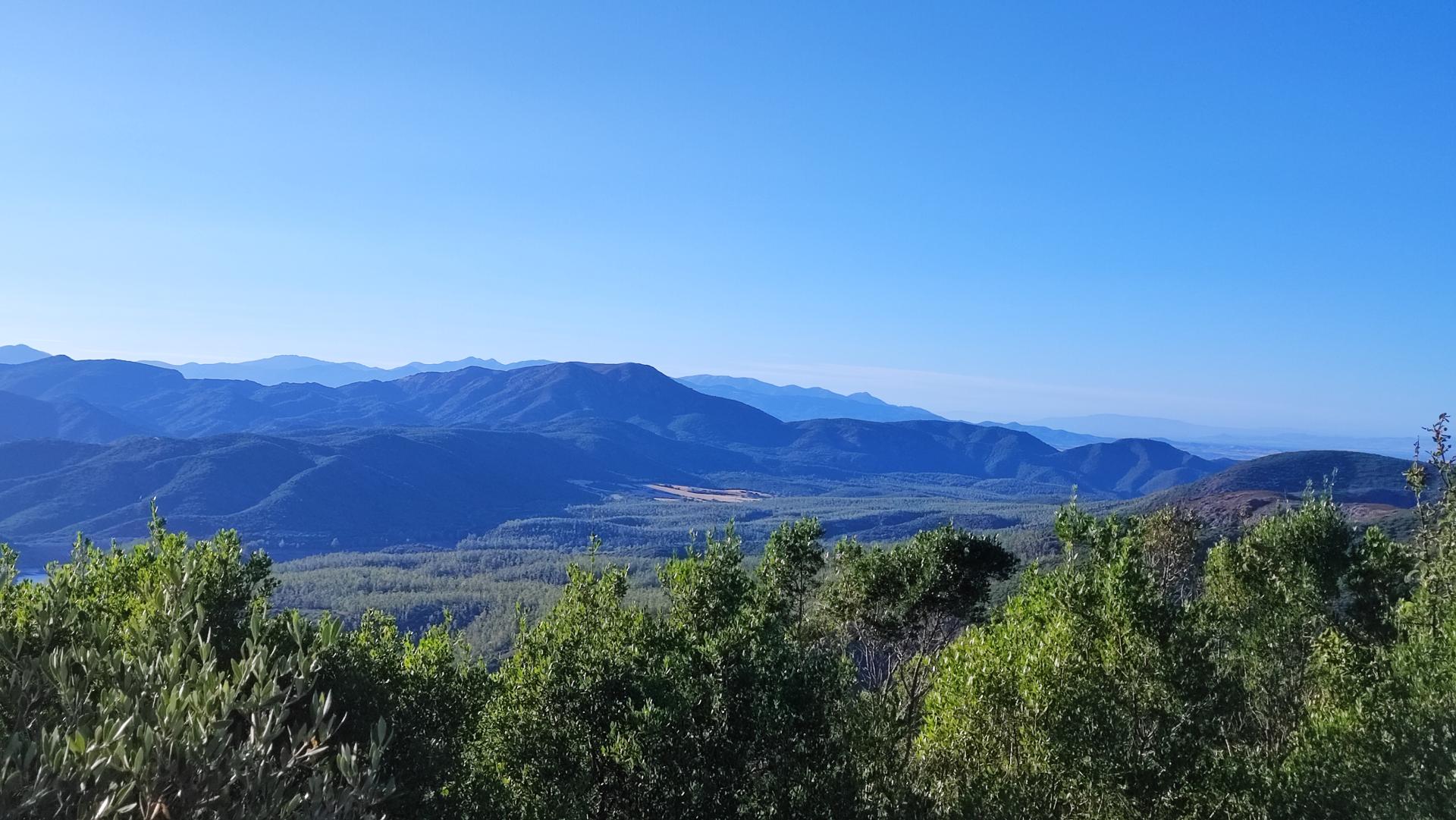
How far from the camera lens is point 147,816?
6.49 metres

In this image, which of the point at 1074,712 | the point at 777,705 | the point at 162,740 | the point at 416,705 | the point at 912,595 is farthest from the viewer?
the point at 912,595

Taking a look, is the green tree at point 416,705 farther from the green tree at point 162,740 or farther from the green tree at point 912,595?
the green tree at point 912,595

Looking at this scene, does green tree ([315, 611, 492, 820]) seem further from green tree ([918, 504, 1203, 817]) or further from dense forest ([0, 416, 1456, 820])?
green tree ([918, 504, 1203, 817])

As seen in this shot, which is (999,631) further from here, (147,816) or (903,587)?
(147,816)

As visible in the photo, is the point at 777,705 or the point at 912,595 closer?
the point at 777,705

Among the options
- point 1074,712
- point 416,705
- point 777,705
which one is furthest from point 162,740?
point 1074,712

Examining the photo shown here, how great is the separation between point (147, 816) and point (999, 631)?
20.1 meters

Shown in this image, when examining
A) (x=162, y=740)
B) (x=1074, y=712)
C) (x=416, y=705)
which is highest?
(x=162, y=740)

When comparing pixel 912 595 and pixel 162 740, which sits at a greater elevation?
pixel 162 740

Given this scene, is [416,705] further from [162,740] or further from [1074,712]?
[1074,712]

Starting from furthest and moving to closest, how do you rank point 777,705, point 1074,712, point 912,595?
point 912,595
point 1074,712
point 777,705

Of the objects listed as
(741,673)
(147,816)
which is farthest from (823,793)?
(147,816)

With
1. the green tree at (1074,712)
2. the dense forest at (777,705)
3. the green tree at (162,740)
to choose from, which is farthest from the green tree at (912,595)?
the green tree at (162,740)

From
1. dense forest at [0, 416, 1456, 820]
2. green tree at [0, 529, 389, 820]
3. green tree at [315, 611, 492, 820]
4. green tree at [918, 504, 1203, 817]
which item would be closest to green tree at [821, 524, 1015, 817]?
dense forest at [0, 416, 1456, 820]
